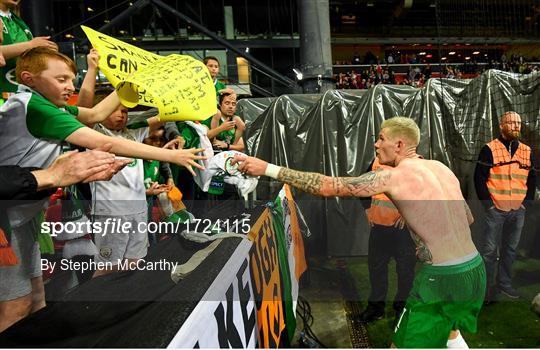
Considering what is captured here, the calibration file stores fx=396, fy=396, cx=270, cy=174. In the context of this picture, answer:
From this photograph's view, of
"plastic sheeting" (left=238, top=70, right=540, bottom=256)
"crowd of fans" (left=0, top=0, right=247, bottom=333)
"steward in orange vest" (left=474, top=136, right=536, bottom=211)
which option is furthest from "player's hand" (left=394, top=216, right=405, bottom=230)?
"crowd of fans" (left=0, top=0, right=247, bottom=333)

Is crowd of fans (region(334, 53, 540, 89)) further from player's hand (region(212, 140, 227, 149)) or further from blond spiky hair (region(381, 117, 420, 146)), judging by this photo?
blond spiky hair (region(381, 117, 420, 146))

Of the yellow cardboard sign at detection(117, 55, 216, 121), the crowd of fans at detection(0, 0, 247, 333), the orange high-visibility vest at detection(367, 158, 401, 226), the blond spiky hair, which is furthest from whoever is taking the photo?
the orange high-visibility vest at detection(367, 158, 401, 226)

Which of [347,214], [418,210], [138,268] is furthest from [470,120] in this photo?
[138,268]

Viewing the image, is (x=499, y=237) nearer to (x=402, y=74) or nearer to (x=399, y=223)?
(x=399, y=223)

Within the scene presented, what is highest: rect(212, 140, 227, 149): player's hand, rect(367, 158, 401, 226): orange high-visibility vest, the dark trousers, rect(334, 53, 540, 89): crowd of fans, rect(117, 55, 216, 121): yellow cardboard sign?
rect(334, 53, 540, 89): crowd of fans

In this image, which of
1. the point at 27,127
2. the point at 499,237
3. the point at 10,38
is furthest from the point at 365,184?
the point at 499,237

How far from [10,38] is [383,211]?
3.70m

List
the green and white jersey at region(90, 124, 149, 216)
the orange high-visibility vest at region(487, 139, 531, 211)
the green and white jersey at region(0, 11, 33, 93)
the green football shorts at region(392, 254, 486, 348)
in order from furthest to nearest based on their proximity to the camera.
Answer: the orange high-visibility vest at region(487, 139, 531, 211), the green and white jersey at region(90, 124, 149, 216), the green football shorts at region(392, 254, 486, 348), the green and white jersey at region(0, 11, 33, 93)

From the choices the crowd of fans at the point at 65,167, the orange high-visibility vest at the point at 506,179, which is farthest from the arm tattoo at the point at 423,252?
the orange high-visibility vest at the point at 506,179

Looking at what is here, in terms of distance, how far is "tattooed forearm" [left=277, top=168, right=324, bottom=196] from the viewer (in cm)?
264

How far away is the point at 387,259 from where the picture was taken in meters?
4.43

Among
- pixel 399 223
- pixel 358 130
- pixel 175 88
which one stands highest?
pixel 358 130

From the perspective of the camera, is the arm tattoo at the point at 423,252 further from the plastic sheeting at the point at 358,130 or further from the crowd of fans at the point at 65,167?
the plastic sheeting at the point at 358,130

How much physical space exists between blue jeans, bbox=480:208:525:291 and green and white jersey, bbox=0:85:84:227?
462 cm
